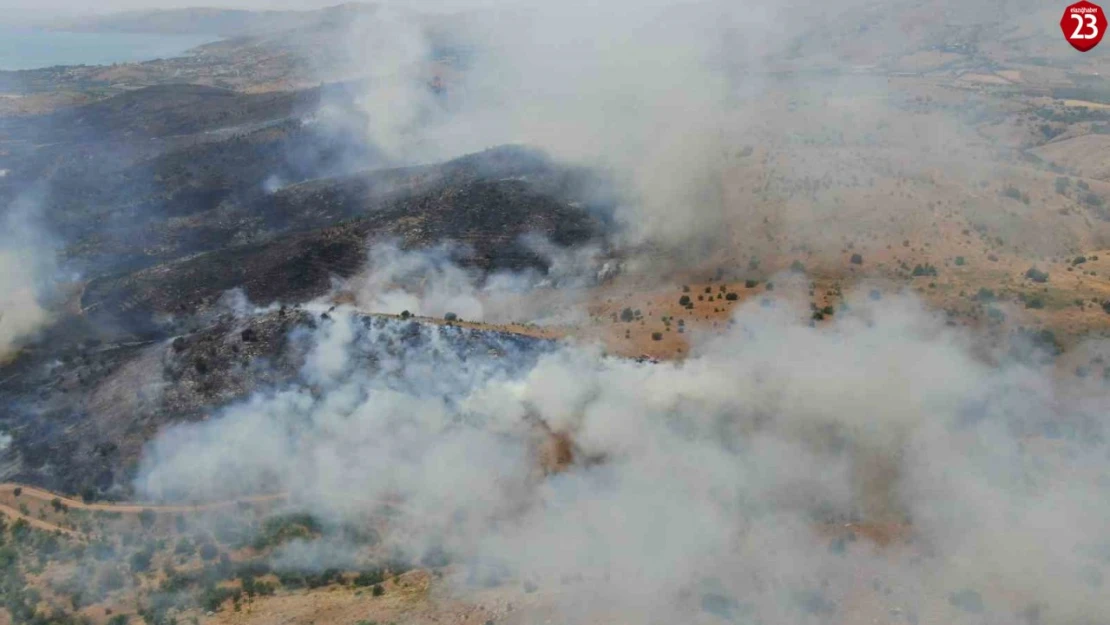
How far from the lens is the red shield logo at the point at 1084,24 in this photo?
65.1 meters

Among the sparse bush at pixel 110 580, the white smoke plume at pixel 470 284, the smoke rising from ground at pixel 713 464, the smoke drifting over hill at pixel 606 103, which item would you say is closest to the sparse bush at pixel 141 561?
the sparse bush at pixel 110 580

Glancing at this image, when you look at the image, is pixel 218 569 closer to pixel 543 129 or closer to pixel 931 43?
pixel 543 129

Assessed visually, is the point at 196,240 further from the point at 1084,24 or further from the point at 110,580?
the point at 1084,24

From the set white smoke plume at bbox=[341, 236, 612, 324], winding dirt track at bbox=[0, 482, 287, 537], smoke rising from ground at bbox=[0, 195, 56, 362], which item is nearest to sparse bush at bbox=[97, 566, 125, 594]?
winding dirt track at bbox=[0, 482, 287, 537]

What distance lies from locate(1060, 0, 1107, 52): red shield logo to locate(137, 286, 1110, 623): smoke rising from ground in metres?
46.2

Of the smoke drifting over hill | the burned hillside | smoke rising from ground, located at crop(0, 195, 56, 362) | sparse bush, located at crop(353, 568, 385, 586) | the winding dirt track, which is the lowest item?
sparse bush, located at crop(353, 568, 385, 586)

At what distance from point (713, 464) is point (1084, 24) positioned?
69030 millimetres

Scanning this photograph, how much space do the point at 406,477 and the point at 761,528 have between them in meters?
12.4

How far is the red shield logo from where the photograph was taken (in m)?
65.1

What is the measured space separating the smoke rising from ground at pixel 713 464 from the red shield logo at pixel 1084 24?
4625cm

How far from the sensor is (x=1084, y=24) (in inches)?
2665

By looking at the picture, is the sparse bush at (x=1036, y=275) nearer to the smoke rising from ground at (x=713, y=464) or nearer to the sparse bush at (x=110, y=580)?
the smoke rising from ground at (x=713, y=464)

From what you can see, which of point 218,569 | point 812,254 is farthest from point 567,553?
point 812,254

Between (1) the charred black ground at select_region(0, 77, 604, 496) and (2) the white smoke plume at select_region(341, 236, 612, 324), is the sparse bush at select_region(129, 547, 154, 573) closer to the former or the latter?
(1) the charred black ground at select_region(0, 77, 604, 496)
